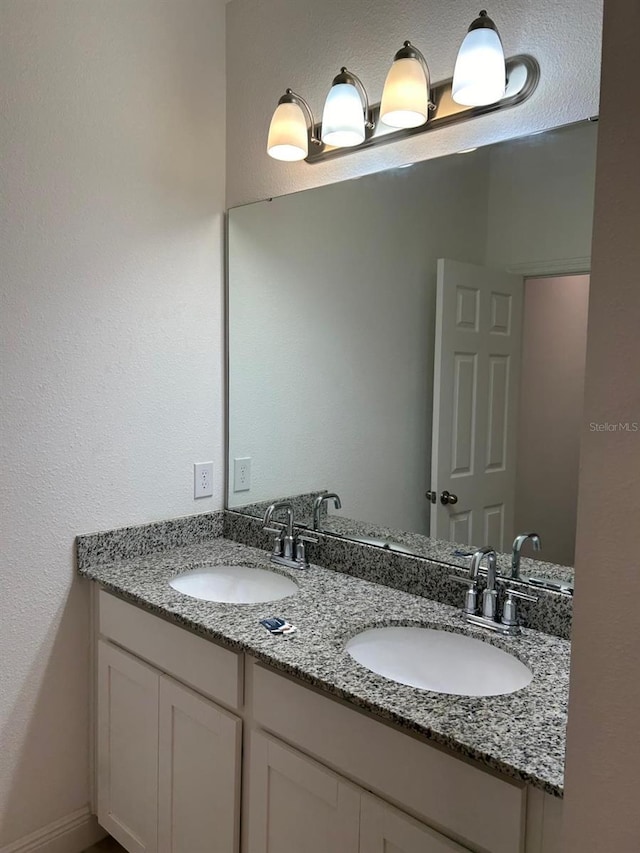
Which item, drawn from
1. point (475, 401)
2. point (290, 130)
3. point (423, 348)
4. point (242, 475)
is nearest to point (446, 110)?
point (290, 130)

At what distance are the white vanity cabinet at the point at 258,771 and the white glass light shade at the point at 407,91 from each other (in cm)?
135

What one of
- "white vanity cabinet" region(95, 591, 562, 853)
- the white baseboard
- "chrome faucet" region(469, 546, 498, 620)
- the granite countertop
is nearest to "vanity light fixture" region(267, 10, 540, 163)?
"chrome faucet" region(469, 546, 498, 620)

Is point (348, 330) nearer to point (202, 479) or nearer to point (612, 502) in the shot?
point (202, 479)

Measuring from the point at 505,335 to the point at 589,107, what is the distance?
530mm

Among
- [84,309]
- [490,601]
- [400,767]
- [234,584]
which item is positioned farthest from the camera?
[234,584]

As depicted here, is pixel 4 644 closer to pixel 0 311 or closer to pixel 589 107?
pixel 0 311

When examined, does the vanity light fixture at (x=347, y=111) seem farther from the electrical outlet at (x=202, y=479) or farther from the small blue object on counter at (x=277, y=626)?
the small blue object on counter at (x=277, y=626)

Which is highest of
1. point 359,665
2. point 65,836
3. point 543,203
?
point 543,203

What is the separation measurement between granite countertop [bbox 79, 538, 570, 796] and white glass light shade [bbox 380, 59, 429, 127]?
4.01 feet

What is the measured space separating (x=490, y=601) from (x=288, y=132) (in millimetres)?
1392

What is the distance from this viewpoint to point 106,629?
72.4 inches

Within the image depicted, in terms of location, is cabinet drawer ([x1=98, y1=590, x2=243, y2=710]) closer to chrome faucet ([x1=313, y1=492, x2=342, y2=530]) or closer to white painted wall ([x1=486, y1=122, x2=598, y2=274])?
chrome faucet ([x1=313, y1=492, x2=342, y2=530])

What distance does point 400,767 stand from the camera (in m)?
1.11

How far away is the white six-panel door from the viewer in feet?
5.25
